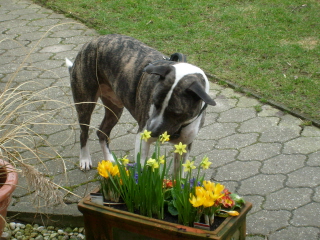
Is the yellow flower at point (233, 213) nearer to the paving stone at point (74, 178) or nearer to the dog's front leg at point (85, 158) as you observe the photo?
the paving stone at point (74, 178)

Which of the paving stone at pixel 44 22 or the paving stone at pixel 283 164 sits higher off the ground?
the paving stone at pixel 283 164

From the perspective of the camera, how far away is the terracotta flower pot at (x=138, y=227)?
261cm

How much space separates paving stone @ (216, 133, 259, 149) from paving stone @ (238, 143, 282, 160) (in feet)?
0.29

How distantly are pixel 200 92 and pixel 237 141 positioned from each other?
2181 millimetres

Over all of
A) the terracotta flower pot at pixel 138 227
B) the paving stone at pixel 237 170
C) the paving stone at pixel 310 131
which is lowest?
the paving stone at pixel 237 170

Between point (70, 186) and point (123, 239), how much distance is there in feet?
5.74

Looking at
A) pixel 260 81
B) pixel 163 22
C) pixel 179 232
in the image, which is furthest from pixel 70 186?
pixel 163 22

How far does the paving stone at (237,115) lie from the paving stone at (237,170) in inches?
38.6

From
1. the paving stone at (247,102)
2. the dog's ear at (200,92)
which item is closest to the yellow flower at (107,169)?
the dog's ear at (200,92)

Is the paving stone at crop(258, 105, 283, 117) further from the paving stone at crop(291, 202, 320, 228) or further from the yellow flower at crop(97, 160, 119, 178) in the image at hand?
the yellow flower at crop(97, 160, 119, 178)

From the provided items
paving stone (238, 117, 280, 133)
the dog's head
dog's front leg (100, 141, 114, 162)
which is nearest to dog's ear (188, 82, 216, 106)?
the dog's head

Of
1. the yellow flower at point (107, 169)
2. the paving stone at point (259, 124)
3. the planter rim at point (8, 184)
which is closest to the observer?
the yellow flower at point (107, 169)

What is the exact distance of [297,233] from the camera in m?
3.82

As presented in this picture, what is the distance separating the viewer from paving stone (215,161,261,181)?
464 centimetres
